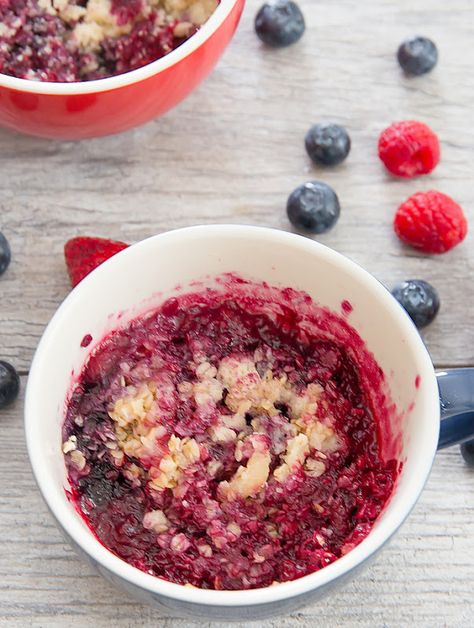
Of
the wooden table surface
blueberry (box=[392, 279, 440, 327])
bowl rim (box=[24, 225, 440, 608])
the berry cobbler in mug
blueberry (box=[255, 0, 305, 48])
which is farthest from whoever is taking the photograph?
blueberry (box=[255, 0, 305, 48])

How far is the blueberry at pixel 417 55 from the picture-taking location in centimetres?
155

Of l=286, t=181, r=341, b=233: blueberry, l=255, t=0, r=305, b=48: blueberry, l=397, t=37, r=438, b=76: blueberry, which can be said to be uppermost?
l=255, t=0, r=305, b=48: blueberry

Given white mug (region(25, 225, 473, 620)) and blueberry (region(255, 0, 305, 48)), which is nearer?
white mug (region(25, 225, 473, 620))

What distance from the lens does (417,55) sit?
1.55 meters

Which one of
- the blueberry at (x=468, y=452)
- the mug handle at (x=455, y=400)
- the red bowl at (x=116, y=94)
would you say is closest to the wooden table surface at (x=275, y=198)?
the blueberry at (x=468, y=452)

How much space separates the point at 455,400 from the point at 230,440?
0.85 ft

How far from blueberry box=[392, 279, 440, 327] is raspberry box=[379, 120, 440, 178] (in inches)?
7.7


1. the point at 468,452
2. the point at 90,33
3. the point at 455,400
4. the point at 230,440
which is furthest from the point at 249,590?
the point at 90,33

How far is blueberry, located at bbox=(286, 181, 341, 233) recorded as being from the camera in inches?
56.3

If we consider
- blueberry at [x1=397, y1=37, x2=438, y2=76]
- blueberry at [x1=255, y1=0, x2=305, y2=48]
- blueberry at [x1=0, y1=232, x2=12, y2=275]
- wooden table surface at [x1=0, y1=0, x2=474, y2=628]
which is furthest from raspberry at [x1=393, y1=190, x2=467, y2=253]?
blueberry at [x1=0, y1=232, x2=12, y2=275]

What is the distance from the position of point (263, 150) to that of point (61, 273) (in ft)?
1.20

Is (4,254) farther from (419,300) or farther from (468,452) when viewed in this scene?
(468,452)

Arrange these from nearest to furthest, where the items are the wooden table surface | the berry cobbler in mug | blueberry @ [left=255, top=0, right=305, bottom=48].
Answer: the berry cobbler in mug
the wooden table surface
blueberry @ [left=255, top=0, right=305, bottom=48]

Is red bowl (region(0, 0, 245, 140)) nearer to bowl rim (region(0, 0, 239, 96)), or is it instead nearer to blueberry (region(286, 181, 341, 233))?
bowl rim (region(0, 0, 239, 96))
